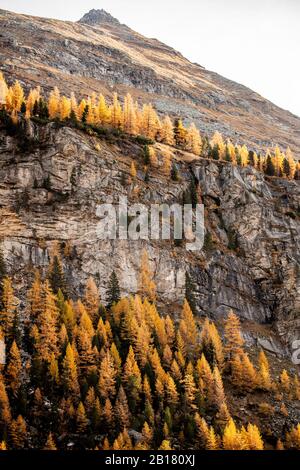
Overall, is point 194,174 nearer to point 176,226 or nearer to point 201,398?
point 176,226

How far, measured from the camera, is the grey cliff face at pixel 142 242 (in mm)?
102125

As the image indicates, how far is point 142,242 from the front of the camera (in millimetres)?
108500

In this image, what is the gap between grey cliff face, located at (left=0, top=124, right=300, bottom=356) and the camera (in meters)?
102

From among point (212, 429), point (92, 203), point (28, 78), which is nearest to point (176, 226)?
point (92, 203)

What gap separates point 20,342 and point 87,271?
27.0m
